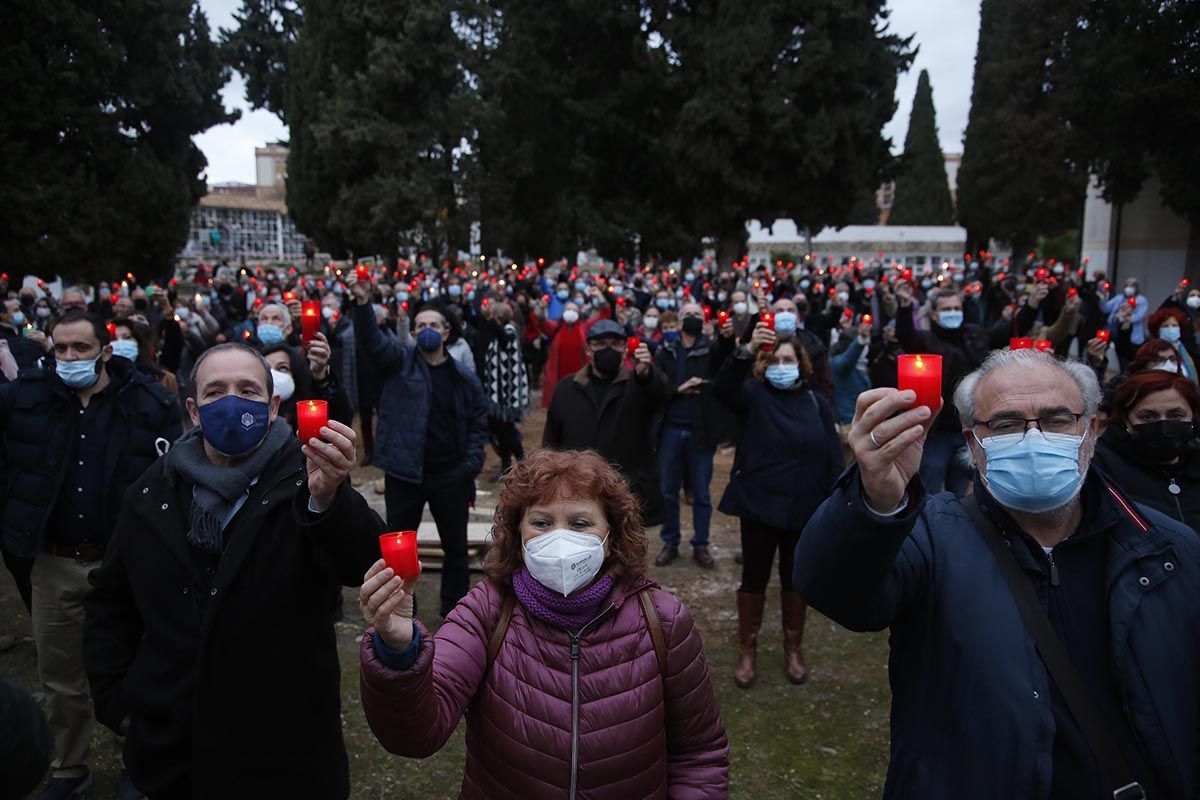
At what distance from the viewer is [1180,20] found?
18.9 meters

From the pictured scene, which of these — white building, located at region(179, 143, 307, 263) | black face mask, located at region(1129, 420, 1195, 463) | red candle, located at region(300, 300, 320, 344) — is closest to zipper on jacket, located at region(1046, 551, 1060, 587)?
black face mask, located at region(1129, 420, 1195, 463)

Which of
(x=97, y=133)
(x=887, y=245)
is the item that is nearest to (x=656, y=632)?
(x=97, y=133)

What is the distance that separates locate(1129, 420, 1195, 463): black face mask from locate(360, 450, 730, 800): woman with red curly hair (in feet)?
6.96

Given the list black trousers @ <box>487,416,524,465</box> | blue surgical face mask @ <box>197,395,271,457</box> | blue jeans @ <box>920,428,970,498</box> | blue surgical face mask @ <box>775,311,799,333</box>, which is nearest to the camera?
blue surgical face mask @ <box>197,395,271,457</box>

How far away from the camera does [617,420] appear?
571 cm

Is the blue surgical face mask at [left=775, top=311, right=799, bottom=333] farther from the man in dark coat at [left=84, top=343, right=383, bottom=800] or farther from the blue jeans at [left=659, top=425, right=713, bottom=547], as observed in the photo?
the man in dark coat at [left=84, top=343, right=383, bottom=800]

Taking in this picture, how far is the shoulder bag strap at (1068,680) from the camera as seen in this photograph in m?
1.94

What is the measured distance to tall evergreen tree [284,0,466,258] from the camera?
2691 centimetres

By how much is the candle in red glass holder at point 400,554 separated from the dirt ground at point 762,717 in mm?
2644

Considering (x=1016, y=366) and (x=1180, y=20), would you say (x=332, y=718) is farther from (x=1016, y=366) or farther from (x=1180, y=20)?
(x=1180, y=20)

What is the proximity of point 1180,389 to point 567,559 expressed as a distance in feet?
9.03

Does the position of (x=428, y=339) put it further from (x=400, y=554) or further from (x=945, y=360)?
(x=400, y=554)

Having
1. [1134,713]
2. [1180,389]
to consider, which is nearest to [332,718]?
[1134,713]

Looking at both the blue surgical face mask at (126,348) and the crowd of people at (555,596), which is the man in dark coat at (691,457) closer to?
the crowd of people at (555,596)
